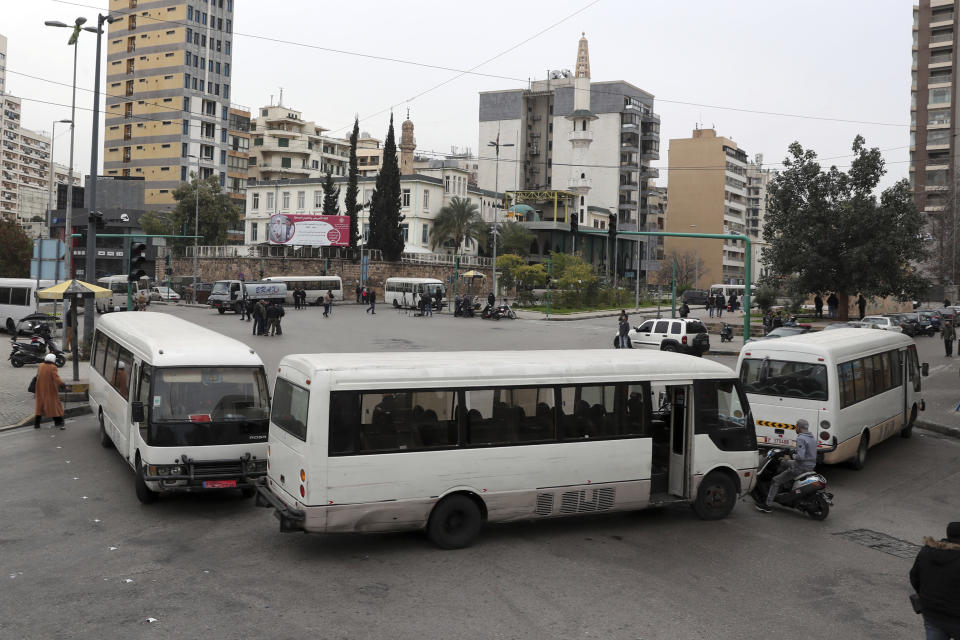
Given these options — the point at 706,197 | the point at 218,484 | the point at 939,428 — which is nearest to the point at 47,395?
the point at 218,484

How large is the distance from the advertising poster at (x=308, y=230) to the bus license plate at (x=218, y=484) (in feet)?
Answer: 196

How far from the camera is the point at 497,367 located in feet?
31.4

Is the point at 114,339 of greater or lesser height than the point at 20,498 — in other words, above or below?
above

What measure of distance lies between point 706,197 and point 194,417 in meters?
115

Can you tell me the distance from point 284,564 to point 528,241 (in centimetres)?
8018

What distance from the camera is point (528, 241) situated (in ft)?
288

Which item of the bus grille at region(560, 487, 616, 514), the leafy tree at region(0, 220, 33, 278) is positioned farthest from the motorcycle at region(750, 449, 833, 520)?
the leafy tree at region(0, 220, 33, 278)

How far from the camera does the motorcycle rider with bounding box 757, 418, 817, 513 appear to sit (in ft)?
37.2

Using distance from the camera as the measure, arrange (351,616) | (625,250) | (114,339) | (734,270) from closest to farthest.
→ (351,616) → (114,339) → (625,250) → (734,270)

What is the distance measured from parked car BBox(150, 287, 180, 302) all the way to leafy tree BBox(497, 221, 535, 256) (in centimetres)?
3377

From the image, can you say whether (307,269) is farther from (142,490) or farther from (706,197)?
(706,197)

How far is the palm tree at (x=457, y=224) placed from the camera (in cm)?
8338

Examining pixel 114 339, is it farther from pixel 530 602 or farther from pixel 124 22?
pixel 124 22

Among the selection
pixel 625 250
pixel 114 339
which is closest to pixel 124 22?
pixel 625 250
